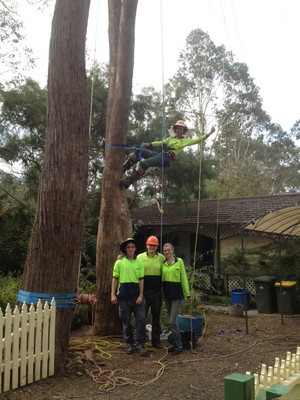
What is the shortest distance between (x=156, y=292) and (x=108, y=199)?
94.9 inches

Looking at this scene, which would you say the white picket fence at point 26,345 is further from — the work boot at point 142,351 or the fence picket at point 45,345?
the work boot at point 142,351

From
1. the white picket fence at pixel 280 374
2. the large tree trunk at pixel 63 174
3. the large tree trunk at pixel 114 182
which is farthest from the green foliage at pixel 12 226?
the white picket fence at pixel 280 374

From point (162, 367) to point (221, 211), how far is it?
1157 centimetres

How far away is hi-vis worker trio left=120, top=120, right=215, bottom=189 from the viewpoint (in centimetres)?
902

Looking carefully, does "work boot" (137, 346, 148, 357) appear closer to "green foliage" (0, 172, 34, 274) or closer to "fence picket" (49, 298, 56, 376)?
"fence picket" (49, 298, 56, 376)

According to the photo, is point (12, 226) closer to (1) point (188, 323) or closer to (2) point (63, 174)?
(1) point (188, 323)

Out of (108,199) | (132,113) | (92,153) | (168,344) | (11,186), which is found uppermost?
(132,113)

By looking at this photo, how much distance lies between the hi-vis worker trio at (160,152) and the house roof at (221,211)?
20.8ft

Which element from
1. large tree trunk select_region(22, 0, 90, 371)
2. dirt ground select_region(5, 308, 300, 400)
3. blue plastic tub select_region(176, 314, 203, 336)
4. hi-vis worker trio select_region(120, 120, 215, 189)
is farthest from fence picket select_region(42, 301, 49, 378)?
hi-vis worker trio select_region(120, 120, 215, 189)

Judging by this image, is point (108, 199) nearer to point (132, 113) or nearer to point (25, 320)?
point (25, 320)

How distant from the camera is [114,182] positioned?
8.87 metres

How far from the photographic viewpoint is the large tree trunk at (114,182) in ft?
27.8

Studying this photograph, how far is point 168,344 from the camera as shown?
782 centimetres

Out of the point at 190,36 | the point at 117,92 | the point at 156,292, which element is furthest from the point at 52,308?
the point at 190,36
